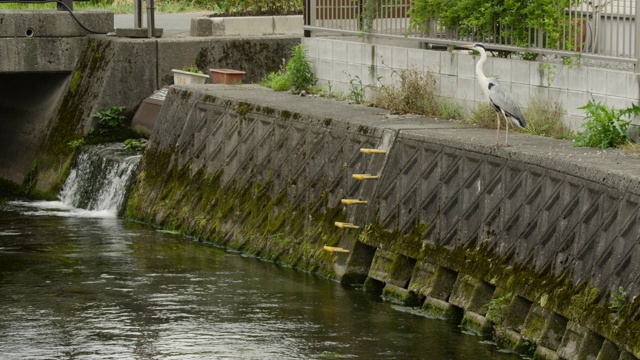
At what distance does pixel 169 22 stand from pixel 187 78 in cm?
773

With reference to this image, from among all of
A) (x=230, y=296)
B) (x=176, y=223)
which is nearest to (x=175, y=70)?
(x=176, y=223)

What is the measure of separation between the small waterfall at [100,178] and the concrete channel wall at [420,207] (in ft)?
2.03

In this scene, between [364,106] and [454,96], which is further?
[364,106]

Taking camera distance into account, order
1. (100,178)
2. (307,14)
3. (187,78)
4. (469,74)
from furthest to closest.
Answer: (187,78) < (100,178) < (307,14) < (469,74)

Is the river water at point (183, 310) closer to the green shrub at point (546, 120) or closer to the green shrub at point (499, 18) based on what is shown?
the green shrub at point (546, 120)

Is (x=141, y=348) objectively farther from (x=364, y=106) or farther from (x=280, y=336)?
(x=364, y=106)

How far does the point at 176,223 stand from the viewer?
806 inches

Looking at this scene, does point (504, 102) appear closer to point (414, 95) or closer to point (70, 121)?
point (414, 95)

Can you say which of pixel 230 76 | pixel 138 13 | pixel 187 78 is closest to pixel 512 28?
pixel 230 76

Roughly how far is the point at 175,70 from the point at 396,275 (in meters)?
9.55

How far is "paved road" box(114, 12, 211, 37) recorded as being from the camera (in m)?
27.9

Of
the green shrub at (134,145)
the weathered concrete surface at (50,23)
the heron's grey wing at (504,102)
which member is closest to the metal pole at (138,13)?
the weathered concrete surface at (50,23)

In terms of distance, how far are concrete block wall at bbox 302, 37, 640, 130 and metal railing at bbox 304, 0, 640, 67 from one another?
A: 0.69 feet

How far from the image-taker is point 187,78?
2389cm
